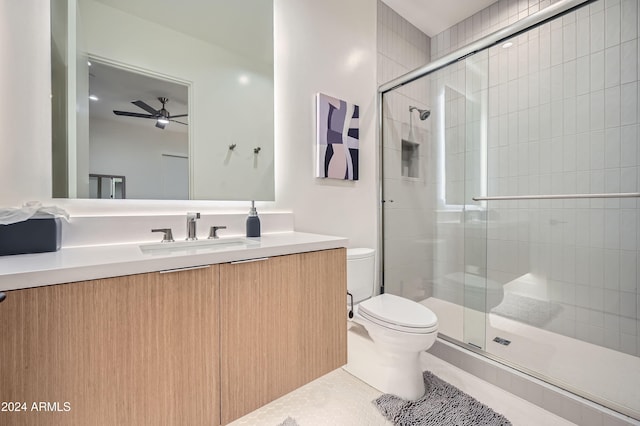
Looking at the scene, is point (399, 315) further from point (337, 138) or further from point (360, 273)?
point (337, 138)

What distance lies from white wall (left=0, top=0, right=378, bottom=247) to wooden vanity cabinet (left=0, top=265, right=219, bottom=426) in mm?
613

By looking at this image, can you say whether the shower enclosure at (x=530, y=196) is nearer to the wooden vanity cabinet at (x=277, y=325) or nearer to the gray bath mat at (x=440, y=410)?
the gray bath mat at (x=440, y=410)

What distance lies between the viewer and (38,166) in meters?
0.98

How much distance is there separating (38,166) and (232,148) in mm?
760

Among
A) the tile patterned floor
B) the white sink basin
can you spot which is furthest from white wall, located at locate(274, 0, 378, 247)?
the tile patterned floor

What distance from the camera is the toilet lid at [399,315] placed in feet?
4.05

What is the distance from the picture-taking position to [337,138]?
1.84 meters

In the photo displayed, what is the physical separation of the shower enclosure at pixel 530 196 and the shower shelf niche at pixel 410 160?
1 centimetres

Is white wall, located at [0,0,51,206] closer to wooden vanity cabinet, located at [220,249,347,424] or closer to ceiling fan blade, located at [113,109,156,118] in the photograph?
ceiling fan blade, located at [113,109,156,118]

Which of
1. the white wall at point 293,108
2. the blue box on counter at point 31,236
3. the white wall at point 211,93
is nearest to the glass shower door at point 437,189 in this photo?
the white wall at point 293,108

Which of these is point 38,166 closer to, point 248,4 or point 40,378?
point 40,378

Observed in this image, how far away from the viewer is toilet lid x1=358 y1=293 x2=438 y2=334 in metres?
1.23

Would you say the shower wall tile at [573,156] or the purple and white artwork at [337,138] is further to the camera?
the purple and white artwork at [337,138]

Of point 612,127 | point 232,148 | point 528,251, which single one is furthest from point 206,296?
point 612,127
